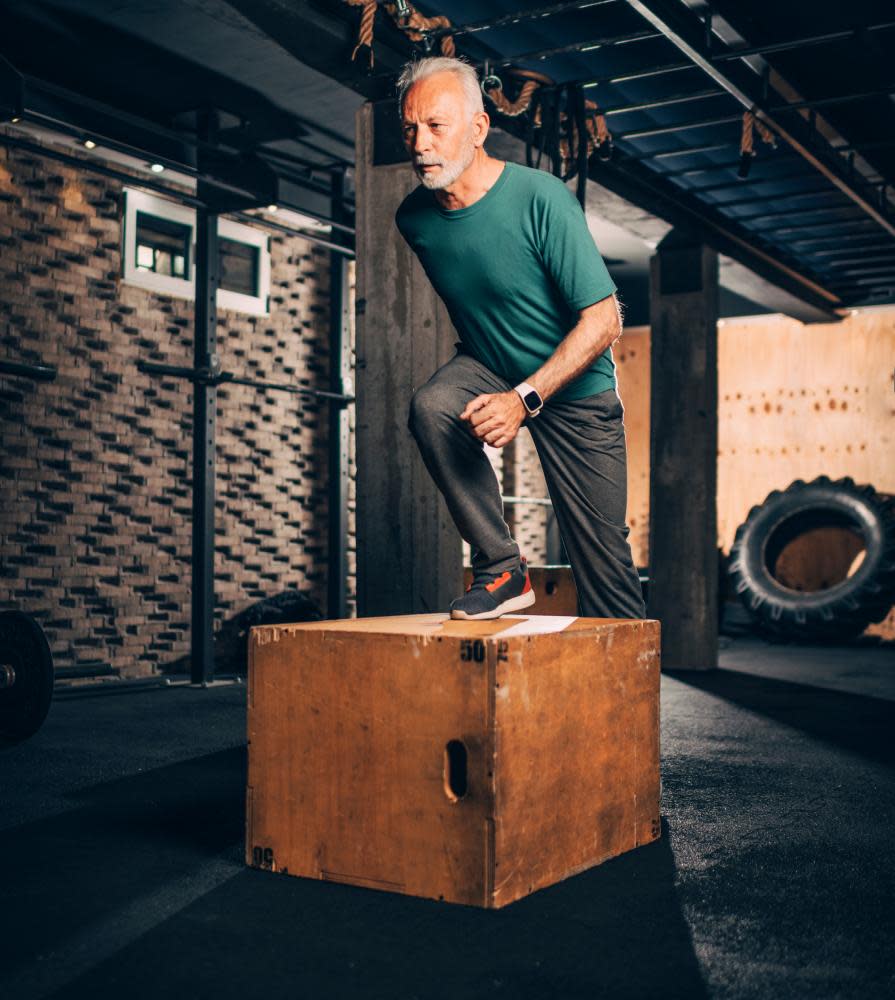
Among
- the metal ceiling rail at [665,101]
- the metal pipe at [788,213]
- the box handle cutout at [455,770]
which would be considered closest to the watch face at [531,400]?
the box handle cutout at [455,770]

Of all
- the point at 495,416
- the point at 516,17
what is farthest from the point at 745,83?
the point at 495,416

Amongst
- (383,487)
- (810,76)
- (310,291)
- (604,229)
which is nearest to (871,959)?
(383,487)

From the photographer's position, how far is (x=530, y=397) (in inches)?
96.3

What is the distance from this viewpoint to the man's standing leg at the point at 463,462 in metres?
2.58

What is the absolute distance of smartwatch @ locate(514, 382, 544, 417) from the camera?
8.00ft

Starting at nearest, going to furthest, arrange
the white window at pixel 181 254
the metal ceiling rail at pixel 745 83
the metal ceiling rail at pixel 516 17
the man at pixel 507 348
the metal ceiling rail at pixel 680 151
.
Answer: the man at pixel 507 348 → the metal ceiling rail at pixel 516 17 → the metal ceiling rail at pixel 745 83 → the metal ceiling rail at pixel 680 151 → the white window at pixel 181 254

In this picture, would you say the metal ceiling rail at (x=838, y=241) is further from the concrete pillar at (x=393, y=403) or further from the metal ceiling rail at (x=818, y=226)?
the concrete pillar at (x=393, y=403)

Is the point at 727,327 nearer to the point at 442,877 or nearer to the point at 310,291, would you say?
the point at 310,291

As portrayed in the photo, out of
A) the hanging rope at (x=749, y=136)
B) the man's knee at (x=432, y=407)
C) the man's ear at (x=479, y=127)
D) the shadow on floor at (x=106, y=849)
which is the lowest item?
the shadow on floor at (x=106, y=849)

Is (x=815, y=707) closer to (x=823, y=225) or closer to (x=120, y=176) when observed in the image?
(x=823, y=225)

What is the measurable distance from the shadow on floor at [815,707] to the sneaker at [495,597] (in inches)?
70.1

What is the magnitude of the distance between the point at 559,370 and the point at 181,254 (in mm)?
5204

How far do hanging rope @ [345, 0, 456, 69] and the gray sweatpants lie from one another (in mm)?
1962

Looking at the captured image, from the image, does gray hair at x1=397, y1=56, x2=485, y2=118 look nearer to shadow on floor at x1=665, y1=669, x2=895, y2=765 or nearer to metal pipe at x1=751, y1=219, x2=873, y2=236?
shadow on floor at x1=665, y1=669, x2=895, y2=765
